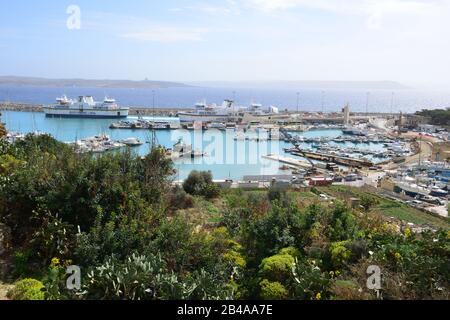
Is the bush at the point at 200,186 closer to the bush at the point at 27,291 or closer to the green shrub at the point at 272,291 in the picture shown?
the green shrub at the point at 272,291

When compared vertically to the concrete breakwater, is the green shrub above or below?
above

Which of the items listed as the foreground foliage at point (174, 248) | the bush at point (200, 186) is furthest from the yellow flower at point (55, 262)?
the bush at point (200, 186)

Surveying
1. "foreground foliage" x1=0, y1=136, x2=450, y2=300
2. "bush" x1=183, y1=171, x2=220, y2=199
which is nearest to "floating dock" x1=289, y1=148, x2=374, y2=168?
"bush" x1=183, y1=171, x2=220, y2=199

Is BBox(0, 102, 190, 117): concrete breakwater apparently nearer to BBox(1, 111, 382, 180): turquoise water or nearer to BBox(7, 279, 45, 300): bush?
BBox(1, 111, 382, 180): turquoise water

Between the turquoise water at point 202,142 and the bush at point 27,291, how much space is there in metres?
17.3

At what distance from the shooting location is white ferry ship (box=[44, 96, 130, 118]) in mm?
48438

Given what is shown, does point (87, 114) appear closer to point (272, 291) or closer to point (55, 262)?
point (55, 262)

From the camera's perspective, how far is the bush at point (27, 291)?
3.65 meters

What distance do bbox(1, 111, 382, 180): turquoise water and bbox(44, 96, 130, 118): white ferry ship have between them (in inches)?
50.5

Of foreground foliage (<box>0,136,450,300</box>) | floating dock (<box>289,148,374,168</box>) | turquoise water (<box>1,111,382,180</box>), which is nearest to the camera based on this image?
foreground foliage (<box>0,136,450,300</box>)

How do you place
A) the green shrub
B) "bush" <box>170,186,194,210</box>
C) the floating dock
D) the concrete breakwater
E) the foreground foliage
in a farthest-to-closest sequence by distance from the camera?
the concrete breakwater < the floating dock < "bush" <box>170,186,194,210</box> < the green shrub < the foreground foliage

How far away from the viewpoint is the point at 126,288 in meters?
3.75

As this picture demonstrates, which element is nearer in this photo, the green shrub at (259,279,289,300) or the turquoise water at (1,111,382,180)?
the green shrub at (259,279,289,300)

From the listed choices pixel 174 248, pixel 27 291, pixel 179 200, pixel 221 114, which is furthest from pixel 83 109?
pixel 27 291
